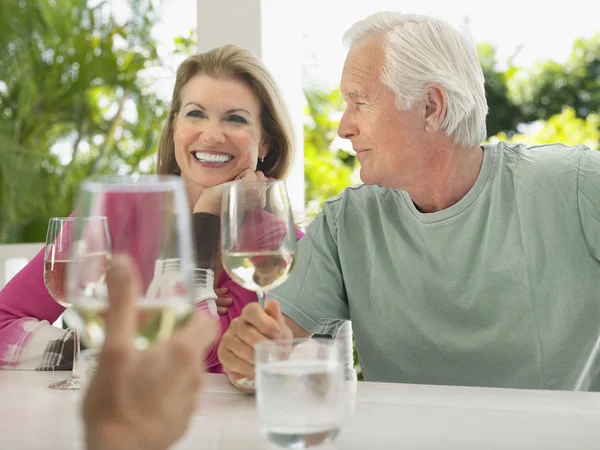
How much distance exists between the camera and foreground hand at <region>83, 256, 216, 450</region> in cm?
53

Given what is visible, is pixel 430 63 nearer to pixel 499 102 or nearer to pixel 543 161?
pixel 543 161

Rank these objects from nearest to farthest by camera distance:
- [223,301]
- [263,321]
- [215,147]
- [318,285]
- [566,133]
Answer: [263,321] → [318,285] → [223,301] → [215,147] → [566,133]

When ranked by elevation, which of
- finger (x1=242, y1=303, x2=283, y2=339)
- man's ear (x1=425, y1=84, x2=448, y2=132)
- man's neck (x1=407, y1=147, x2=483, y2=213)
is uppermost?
man's ear (x1=425, y1=84, x2=448, y2=132)

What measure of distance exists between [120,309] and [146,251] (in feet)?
0.15

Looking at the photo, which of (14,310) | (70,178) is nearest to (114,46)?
(70,178)

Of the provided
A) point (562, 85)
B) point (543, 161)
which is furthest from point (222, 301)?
point (562, 85)

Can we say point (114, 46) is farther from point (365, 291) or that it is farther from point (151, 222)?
point (151, 222)

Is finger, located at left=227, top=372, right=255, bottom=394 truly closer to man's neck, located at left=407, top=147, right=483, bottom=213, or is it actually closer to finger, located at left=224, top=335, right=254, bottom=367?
finger, located at left=224, top=335, right=254, bottom=367

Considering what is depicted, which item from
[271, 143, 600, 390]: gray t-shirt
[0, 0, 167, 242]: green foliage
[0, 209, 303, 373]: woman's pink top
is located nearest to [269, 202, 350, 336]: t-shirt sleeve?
[271, 143, 600, 390]: gray t-shirt

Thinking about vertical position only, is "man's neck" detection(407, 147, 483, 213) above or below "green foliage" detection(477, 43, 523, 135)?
above

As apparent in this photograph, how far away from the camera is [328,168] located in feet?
25.4

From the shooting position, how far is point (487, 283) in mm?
1600

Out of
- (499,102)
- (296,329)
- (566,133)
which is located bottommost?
(566,133)

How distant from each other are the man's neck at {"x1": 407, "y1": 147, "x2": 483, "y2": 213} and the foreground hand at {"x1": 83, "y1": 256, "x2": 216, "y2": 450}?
122 cm
